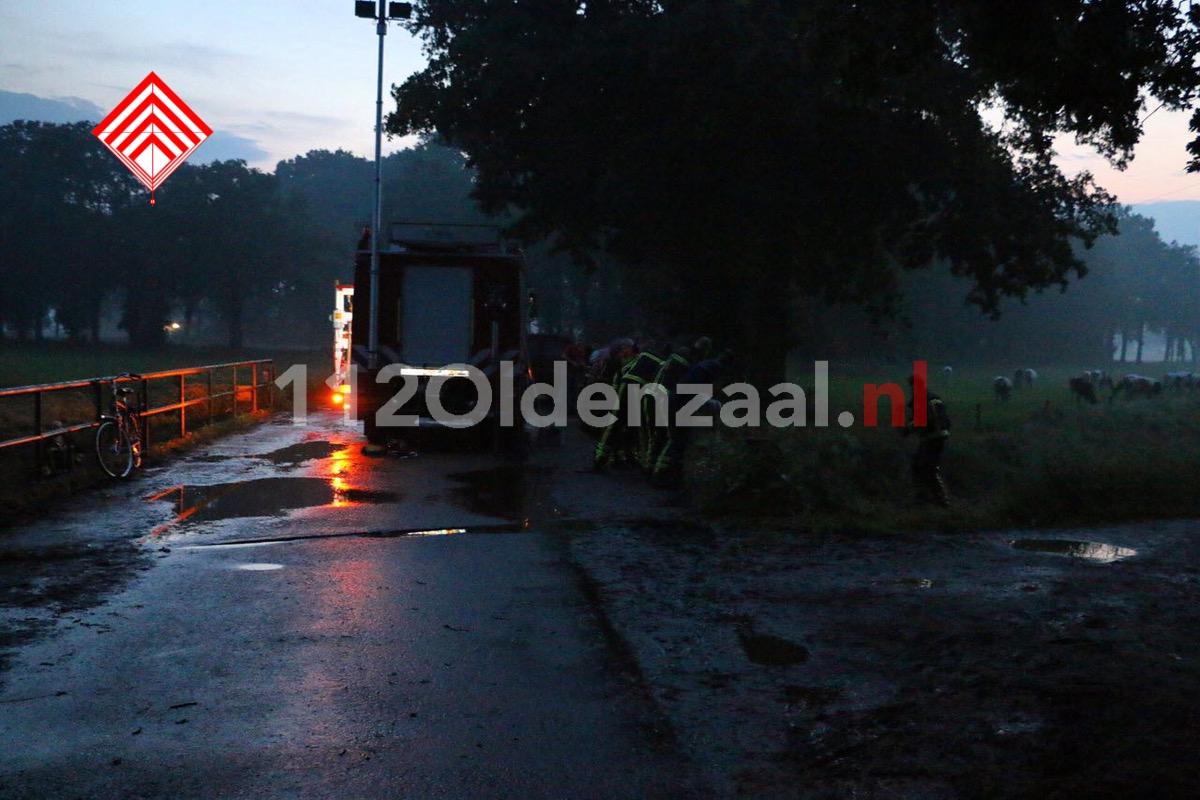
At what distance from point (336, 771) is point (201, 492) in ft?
28.0

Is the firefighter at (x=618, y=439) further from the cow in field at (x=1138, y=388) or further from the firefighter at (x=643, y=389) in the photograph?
the cow in field at (x=1138, y=388)

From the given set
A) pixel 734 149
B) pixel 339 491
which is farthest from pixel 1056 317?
pixel 339 491

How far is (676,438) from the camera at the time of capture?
508 inches

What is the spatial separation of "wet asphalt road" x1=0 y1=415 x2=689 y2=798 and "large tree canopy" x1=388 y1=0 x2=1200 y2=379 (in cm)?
1336

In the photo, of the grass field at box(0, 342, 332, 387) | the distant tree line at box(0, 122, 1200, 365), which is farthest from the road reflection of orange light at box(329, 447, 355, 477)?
the distant tree line at box(0, 122, 1200, 365)

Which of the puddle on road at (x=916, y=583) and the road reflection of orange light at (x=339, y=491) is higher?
the road reflection of orange light at (x=339, y=491)

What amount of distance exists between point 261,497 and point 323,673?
6.52 metres

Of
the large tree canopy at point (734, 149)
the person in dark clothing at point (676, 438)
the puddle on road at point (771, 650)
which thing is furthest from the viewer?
the large tree canopy at point (734, 149)

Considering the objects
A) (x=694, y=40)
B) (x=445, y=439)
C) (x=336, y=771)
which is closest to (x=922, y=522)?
(x=336, y=771)

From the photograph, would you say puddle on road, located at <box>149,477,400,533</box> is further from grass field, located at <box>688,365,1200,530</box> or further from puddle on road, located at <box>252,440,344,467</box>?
grass field, located at <box>688,365,1200,530</box>

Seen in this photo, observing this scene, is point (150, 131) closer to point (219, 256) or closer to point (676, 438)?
point (676, 438)

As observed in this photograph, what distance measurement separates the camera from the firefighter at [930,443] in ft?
39.2

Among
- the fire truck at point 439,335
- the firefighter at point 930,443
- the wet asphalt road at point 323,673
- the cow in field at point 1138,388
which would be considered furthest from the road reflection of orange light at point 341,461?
the cow in field at point 1138,388

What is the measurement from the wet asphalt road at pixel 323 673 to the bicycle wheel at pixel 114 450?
7.41 feet
